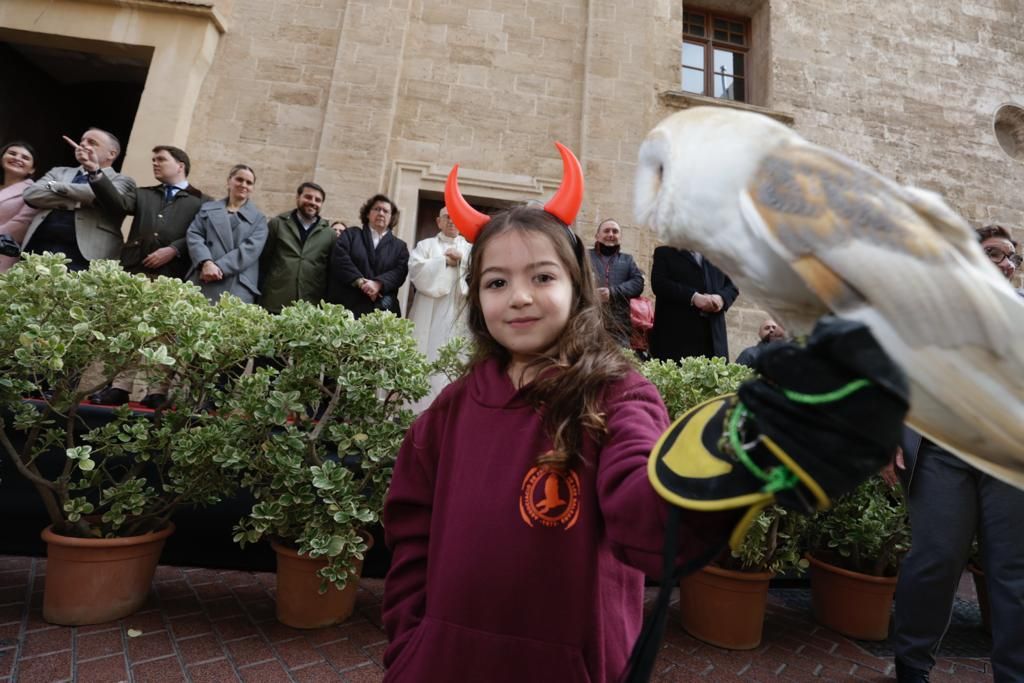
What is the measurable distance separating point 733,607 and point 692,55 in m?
9.07

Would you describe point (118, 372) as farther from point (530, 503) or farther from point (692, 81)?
point (692, 81)

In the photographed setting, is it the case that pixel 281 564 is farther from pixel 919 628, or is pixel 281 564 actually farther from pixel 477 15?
pixel 477 15

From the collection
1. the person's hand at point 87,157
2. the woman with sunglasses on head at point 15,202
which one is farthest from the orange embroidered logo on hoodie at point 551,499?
the woman with sunglasses on head at point 15,202

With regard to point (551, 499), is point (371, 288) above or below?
above

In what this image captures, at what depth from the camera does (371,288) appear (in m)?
4.69

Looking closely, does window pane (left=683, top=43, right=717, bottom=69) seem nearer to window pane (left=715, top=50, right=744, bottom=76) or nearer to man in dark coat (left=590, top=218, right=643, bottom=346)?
window pane (left=715, top=50, right=744, bottom=76)

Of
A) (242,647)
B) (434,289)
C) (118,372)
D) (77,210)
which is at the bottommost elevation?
(242,647)

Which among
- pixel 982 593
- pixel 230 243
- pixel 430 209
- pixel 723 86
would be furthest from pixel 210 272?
pixel 723 86

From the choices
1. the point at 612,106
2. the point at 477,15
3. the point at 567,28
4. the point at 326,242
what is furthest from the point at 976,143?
the point at 326,242

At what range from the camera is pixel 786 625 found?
3268 mm

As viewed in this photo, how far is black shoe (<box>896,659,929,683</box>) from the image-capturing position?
2355 mm

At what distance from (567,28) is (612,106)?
149cm

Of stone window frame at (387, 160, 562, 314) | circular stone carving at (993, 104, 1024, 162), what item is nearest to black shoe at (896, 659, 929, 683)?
stone window frame at (387, 160, 562, 314)

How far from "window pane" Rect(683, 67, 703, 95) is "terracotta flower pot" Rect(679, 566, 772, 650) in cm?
824
